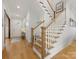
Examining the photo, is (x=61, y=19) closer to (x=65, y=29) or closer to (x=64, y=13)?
(x=64, y=13)

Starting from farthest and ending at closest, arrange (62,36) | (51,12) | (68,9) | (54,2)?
(54,2) < (51,12) < (68,9) < (62,36)

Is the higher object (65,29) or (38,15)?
(38,15)

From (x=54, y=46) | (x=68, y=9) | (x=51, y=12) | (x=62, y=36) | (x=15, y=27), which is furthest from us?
(x=15, y=27)

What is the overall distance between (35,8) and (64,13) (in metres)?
2.10

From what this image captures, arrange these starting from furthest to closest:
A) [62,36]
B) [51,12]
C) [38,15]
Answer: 1. [38,15]
2. [51,12]
3. [62,36]

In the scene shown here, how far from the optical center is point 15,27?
13.1m

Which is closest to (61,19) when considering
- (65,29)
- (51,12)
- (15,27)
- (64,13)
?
(64,13)

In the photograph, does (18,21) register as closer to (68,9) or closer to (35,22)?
(35,22)

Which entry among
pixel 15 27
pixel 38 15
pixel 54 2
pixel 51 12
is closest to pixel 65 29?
pixel 51 12

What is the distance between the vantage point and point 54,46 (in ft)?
13.0

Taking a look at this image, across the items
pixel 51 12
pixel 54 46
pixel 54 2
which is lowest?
pixel 54 46

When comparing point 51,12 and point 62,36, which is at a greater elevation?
point 51,12

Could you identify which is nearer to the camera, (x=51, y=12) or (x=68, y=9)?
(x=68, y=9)

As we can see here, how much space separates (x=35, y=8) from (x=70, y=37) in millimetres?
3083
